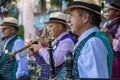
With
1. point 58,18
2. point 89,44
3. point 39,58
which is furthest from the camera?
point 58,18

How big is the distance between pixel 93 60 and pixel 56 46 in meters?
1.62

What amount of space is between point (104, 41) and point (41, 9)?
3814 cm

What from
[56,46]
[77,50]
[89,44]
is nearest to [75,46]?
[77,50]

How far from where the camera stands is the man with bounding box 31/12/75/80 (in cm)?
501

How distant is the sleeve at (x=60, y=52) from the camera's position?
4.97m

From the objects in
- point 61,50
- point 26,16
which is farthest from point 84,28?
point 26,16

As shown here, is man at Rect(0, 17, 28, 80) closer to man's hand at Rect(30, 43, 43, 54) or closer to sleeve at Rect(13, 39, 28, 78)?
sleeve at Rect(13, 39, 28, 78)

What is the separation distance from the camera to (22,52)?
6.64m

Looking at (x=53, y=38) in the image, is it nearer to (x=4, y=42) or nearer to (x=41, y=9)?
(x=4, y=42)

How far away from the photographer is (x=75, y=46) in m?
3.96

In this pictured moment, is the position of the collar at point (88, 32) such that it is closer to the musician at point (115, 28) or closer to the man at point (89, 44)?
the man at point (89, 44)

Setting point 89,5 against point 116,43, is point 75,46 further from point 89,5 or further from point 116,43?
point 116,43

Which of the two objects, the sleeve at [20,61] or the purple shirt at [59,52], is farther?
the sleeve at [20,61]

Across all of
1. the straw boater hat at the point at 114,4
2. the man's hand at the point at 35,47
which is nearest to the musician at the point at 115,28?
the straw boater hat at the point at 114,4
